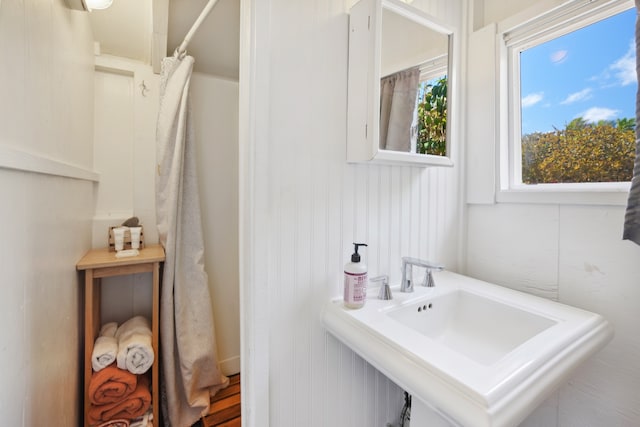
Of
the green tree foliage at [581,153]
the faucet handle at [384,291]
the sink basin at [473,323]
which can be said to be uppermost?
the green tree foliage at [581,153]

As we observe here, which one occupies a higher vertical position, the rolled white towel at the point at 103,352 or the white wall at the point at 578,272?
the white wall at the point at 578,272

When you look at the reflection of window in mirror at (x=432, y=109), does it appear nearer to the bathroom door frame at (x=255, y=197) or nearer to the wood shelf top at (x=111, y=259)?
the bathroom door frame at (x=255, y=197)

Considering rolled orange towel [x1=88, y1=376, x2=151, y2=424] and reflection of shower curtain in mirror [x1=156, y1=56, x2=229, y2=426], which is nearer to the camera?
rolled orange towel [x1=88, y1=376, x2=151, y2=424]

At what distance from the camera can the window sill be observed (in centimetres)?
85

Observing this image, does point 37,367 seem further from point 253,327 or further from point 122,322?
point 122,322

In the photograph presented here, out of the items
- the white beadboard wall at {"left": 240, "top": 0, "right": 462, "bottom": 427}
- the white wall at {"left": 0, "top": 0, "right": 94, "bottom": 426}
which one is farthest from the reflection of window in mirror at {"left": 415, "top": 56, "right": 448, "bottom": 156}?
the white wall at {"left": 0, "top": 0, "right": 94, "bottom": 426}

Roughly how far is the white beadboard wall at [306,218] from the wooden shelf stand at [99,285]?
880mm

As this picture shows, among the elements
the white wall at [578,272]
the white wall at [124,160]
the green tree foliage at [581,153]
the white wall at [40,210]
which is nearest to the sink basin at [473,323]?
the white wall at [578,272]

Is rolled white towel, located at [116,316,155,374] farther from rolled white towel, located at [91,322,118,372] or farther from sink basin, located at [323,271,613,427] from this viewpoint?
sink basin, located at [323,271,613,427]

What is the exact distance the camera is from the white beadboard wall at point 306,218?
80 cm

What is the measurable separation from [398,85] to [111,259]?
1.52 m

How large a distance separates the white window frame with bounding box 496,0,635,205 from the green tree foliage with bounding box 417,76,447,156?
30 centimetres

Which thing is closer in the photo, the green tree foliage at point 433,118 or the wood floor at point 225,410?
the green tree foliage at point 433,118

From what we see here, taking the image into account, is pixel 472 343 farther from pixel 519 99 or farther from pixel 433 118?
pixel 519 99
